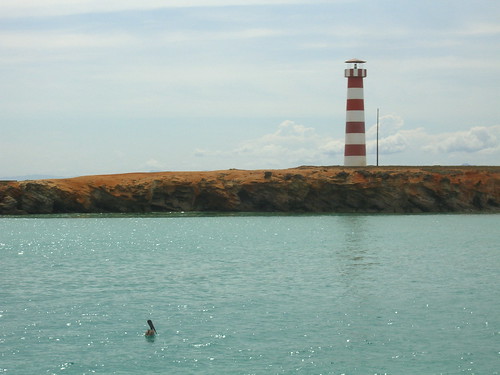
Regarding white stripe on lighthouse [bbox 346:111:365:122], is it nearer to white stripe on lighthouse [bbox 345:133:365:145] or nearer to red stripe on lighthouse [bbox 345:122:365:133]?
red stripe on lighthouse [bbox 345:122:365:133]

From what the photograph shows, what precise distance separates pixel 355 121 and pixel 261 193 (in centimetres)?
1411

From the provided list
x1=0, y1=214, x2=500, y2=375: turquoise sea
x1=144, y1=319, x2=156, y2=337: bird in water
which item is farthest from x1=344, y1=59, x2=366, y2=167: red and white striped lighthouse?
x1=144, y1=319, x2=156, y2=337: bird in water

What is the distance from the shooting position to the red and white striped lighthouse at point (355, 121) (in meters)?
85.1

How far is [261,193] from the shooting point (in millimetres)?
79562

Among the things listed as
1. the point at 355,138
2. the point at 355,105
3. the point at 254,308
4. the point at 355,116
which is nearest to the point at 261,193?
the point at 355,138

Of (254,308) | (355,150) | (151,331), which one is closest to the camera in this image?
(151,331)

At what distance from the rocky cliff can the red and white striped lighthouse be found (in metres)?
4.15

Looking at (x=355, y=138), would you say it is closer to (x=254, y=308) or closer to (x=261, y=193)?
(x=261, y=193)

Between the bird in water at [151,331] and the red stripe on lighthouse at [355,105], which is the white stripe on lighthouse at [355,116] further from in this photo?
the bird in water at [151,331]

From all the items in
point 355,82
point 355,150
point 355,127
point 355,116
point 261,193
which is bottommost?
point 261,193

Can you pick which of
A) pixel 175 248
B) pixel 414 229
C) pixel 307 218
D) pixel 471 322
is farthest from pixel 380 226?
pixel 471 322

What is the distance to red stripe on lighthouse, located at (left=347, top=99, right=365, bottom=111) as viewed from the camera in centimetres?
8538

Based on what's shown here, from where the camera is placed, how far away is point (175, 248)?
51094 millimetres

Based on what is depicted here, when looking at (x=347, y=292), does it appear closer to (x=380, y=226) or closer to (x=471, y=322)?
(x=471, y=322)
